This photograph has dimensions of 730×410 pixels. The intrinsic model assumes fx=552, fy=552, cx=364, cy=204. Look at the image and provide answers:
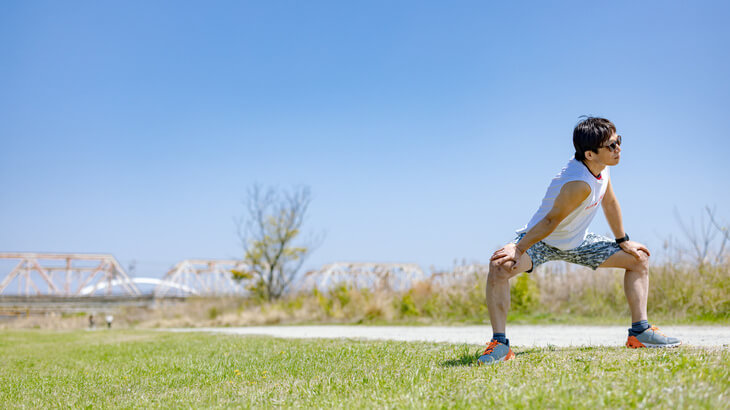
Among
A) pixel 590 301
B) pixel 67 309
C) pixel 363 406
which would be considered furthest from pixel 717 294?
pixel 67 309

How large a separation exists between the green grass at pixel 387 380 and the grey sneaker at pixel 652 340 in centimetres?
21

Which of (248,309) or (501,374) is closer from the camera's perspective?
(501,374)

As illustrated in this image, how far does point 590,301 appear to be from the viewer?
42.4 feet

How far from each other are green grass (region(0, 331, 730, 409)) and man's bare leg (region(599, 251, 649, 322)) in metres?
0.47

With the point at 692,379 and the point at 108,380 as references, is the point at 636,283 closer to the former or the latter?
the point at 692,379

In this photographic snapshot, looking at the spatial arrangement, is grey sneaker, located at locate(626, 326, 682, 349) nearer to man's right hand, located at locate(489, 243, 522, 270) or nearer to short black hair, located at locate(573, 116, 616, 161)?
man's right hand, located at locate(489, 243, 522, 270)

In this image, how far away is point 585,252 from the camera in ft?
16.3

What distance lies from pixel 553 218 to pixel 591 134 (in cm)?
79

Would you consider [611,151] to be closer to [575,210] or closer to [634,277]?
[575,210]

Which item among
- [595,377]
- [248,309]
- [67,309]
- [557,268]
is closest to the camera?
[595,377]

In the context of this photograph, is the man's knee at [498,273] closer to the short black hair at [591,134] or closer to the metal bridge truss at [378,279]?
the short black hair at [591,134]

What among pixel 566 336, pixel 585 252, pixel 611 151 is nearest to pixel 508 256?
pixel 585 252

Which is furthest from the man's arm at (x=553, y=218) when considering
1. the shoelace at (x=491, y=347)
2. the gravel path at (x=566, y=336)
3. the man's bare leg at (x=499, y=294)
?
the gravel path at (x=566, y=336)

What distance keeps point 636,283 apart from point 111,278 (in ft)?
168
